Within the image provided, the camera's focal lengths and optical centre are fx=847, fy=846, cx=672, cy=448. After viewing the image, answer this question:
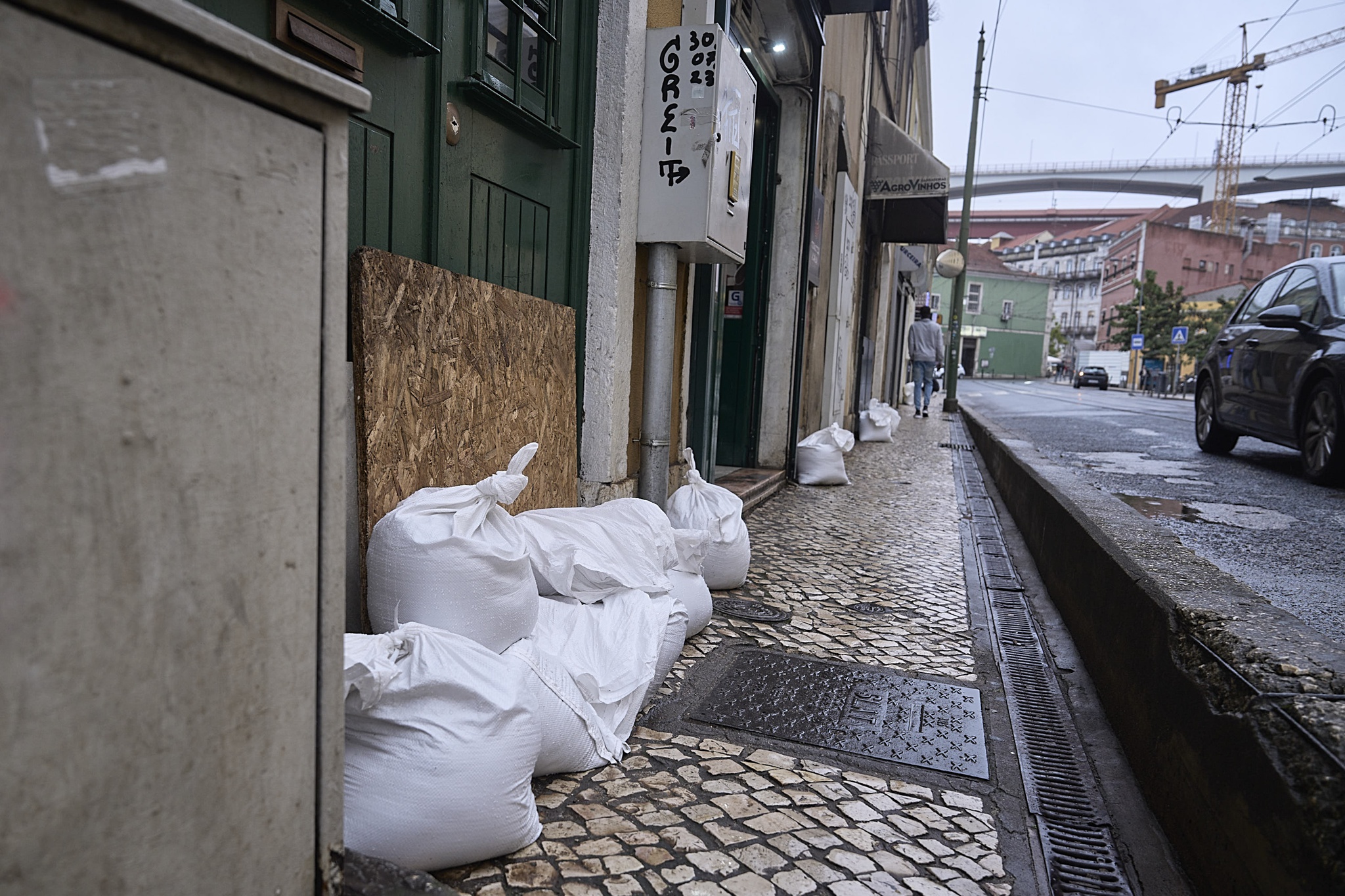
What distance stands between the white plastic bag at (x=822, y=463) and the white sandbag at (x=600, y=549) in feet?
13.8

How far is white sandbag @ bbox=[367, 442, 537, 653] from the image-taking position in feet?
6.02

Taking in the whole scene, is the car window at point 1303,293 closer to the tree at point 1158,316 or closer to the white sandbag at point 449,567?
the white sandbag at point 449,567

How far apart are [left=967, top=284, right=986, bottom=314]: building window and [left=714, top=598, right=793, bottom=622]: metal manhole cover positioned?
62.6m

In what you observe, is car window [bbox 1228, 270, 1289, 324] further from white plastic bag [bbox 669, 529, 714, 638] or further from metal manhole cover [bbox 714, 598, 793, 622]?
white plastic bag [bbox 669, 529, 714, 638]

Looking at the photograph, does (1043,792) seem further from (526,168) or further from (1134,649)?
(526,168)

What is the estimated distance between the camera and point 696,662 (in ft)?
9.16

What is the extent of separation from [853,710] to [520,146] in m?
2.13

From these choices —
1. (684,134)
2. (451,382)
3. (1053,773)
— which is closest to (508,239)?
(451,382)

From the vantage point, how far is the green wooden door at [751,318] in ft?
21.4

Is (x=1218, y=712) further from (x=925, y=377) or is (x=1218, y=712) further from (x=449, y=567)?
(x=925, y=377)

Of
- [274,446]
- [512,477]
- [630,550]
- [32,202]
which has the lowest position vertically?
[630,550]

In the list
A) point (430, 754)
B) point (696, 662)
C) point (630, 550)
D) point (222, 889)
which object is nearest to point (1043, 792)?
point (696, 662)

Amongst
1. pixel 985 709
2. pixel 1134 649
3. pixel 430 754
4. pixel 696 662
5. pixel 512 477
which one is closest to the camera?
pixel 430 754

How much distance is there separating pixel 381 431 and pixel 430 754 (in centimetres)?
91
